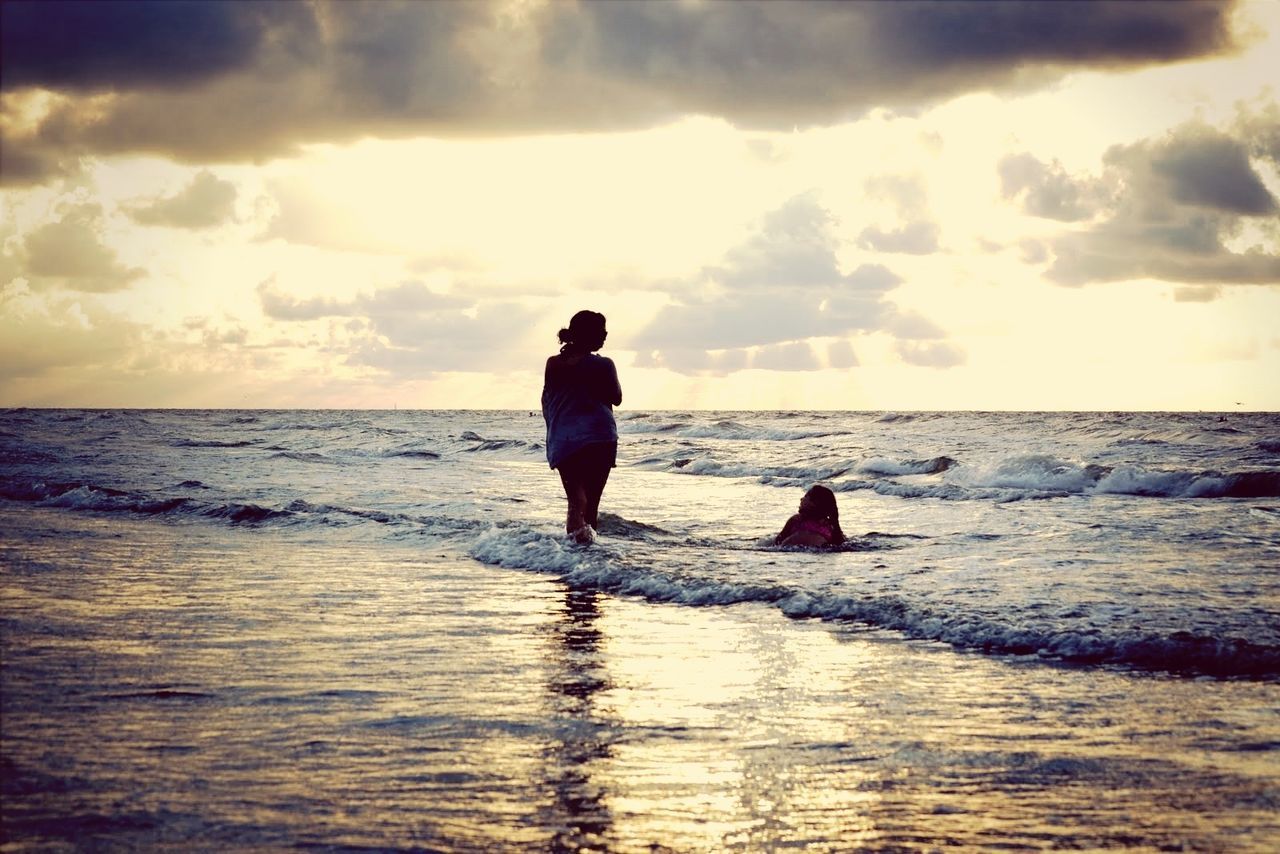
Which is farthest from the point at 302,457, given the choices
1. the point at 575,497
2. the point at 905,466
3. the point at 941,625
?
the point at 941,625

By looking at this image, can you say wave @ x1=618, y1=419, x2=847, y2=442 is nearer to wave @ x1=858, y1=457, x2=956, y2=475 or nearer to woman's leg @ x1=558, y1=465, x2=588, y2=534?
wave @ x1=858, y1=457, x2=956, y2=475

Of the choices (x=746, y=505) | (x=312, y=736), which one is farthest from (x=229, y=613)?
(x=746, y=505)

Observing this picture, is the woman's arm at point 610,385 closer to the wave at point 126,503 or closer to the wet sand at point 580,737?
the wet sand at point 580,737

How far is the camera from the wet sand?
295 cm

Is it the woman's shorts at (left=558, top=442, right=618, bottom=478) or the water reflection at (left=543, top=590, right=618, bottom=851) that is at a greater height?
the woman's shorts at (left=558, top=442, right=618, bottom=478)

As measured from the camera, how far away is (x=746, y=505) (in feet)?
54.3

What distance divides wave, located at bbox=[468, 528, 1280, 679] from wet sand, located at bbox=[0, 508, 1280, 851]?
0.95ft

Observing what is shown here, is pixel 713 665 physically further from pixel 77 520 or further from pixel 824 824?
pixel 77 520

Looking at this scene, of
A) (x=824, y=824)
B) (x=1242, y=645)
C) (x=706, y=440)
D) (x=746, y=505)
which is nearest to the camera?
(x=824, y=824)

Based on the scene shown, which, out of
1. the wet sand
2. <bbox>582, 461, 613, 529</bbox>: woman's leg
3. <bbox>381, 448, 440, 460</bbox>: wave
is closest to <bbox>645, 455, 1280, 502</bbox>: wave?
<bbox>582, 461, 613, 529</bbox>: woman's leg

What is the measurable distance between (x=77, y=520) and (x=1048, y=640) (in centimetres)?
975

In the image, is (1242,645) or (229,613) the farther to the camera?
(229,613)

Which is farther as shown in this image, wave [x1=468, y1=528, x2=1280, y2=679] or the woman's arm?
the woman's arm

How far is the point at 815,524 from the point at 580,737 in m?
6.56
